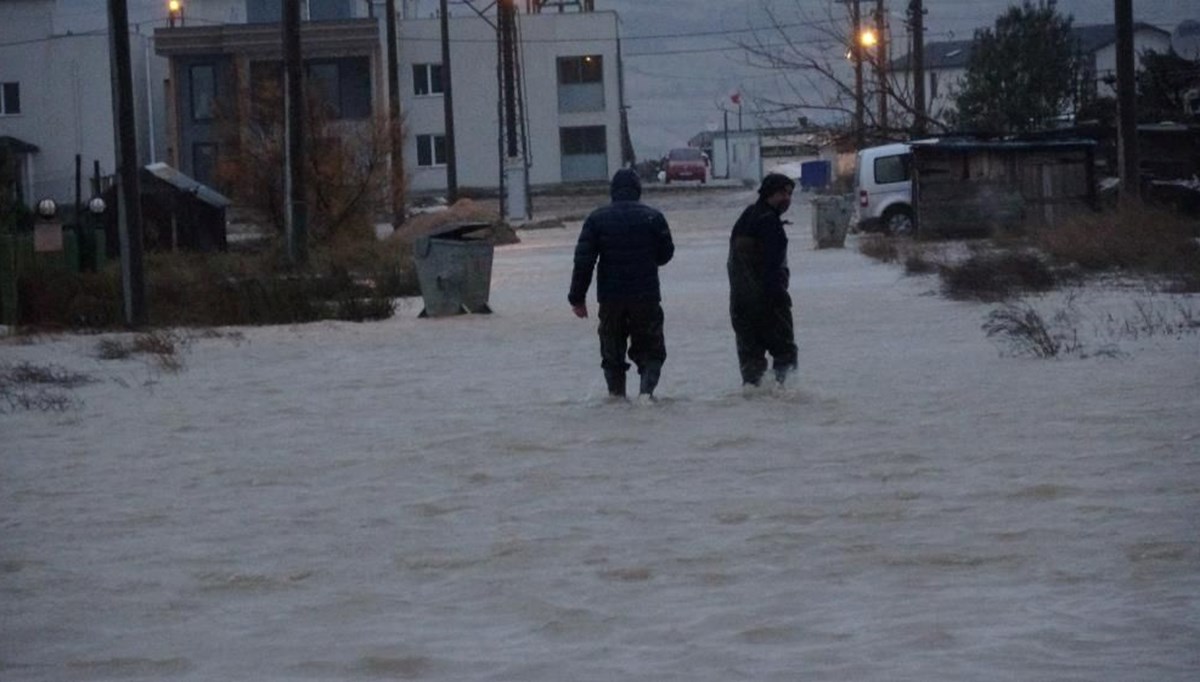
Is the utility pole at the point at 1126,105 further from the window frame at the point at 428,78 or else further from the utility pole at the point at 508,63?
the window frame at the point at 428,78

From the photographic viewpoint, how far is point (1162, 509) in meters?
9.48

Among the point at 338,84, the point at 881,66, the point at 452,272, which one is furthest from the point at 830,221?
the point at 338,84

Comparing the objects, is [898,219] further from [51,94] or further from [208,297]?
[51,94]

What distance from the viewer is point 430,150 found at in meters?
85.1

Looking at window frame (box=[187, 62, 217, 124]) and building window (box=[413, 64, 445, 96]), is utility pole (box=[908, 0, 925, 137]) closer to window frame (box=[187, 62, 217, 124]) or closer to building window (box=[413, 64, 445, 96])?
building window (box=[413, 64, 445, 96])

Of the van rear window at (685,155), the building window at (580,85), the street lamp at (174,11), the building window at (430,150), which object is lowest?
Answer: the van rear window at (685,155)

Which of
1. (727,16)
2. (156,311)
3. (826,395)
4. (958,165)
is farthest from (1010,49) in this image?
(727,16)

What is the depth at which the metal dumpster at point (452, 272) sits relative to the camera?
24703 mm

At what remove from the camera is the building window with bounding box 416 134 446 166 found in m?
85.0

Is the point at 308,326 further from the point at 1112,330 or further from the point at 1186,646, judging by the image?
the point at 1186,646

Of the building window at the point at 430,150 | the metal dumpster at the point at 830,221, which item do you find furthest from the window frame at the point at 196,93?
the metal dumpster at the point at 830,221

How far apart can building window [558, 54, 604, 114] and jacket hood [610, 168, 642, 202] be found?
7083 cm

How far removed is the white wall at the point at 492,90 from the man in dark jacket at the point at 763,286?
6970 centimetres

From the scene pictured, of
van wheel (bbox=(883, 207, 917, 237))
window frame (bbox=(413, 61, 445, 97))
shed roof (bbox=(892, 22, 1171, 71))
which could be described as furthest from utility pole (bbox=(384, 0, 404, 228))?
shed roof (bbox=(892, 22, 1171, 71))
